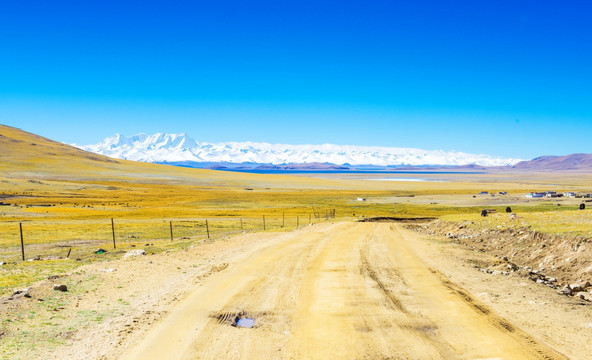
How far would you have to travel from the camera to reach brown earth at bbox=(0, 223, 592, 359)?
10.6 m

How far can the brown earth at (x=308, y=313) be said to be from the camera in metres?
10.6

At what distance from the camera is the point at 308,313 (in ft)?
44.5

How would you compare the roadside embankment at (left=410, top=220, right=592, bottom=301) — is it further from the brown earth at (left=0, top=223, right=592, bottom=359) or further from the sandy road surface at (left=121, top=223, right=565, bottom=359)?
the sandy road surface at (left=121, top=223, right=565, bottom=359)

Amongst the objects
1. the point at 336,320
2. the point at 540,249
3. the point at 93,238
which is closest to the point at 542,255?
the point at 540,249

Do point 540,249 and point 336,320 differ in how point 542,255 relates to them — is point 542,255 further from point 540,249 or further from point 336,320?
point 336,320

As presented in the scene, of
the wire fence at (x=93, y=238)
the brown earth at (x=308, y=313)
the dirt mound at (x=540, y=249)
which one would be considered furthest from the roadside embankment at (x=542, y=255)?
the wire fence at (x=93, y=238)

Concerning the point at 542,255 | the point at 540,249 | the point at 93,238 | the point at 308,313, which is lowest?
the point at 93,238

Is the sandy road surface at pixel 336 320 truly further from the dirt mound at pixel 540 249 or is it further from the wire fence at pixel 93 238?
the wire fence at pixel 93 238

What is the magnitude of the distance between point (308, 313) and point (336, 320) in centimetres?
107

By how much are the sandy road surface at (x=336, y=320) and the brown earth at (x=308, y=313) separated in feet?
0.11

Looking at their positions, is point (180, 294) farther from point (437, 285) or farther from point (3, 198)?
point (3, 198)

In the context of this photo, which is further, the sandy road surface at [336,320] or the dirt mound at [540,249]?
the dirt mound at [540,249]

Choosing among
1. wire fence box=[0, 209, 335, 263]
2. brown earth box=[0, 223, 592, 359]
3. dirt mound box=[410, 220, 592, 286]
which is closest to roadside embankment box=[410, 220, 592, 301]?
dirt mound box=[410, 220, 592, 286]

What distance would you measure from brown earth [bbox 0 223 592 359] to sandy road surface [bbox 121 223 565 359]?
3 cm
